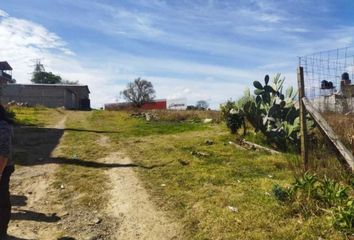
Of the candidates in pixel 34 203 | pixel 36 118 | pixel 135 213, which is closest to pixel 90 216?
pixel 135 213

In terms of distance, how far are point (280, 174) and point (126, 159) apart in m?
3.78

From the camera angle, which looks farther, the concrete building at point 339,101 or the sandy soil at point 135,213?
the concrete building at point 339,101

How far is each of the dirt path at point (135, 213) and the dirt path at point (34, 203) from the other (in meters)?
0.89

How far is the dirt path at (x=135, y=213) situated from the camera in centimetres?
588

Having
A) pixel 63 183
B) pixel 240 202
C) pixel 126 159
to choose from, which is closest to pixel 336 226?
pixel 240 202

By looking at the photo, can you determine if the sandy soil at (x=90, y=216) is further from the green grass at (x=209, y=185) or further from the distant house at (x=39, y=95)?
the distant house at (x=39, y=95)

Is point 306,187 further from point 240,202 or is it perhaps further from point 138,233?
point 138,233

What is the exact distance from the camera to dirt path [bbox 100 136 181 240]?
5.88 meters

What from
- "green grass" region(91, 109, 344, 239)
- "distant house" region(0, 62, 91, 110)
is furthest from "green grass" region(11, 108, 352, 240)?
"distant house" region(0, 62, 91, 110)

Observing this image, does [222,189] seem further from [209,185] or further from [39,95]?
[39,95]

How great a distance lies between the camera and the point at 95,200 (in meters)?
7.34

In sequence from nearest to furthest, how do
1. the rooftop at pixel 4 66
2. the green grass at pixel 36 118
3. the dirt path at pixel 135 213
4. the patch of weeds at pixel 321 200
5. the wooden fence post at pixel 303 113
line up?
the patch of weeds at pixel 321 200 → the dirt path at pixel 135 213 → the wooden fence post at pixel 303 113 → the green grass at pixel 36 118 → the rooftop at pixel 4 66

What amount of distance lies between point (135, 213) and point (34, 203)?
1.78 m

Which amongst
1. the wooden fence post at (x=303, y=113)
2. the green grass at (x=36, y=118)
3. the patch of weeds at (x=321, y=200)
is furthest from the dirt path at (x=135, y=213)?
the green grass at (x=36, y=118)
